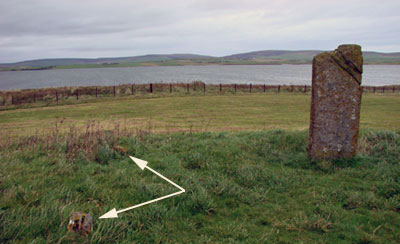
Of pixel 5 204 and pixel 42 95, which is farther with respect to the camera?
pixel 42 95

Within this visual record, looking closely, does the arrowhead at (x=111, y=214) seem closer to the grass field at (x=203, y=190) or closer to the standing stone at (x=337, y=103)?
the grass field at (x=203, y=190)

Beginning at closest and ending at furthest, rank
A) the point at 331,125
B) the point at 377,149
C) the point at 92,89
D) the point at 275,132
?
the point at 331,125 < the point at 377,149 < the point at 275,132 < the point at 92,89

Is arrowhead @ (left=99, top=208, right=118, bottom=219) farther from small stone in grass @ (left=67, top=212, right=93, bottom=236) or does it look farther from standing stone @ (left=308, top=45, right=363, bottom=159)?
standing stone @ (left=308, top=45, right=363, bottom=159)

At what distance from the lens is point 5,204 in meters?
4.57

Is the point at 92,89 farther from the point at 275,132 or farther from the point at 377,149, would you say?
the point at 377,149

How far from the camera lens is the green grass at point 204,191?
4211 millimetres

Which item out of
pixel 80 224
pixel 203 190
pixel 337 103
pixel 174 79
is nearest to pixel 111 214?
pixel 80 224

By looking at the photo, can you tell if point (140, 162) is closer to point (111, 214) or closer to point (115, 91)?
point (111, 214)

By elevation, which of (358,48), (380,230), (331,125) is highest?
(358,48)

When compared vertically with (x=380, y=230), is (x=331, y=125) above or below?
above

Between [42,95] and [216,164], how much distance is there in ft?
105

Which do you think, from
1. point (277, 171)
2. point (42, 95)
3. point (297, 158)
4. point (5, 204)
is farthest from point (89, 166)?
point (42, 95)

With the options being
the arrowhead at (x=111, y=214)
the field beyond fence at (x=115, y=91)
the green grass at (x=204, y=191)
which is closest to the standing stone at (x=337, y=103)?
the green grass at (x=204, y=191)

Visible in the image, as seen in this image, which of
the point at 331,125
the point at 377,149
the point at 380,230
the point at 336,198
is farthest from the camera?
the point at 377,149
